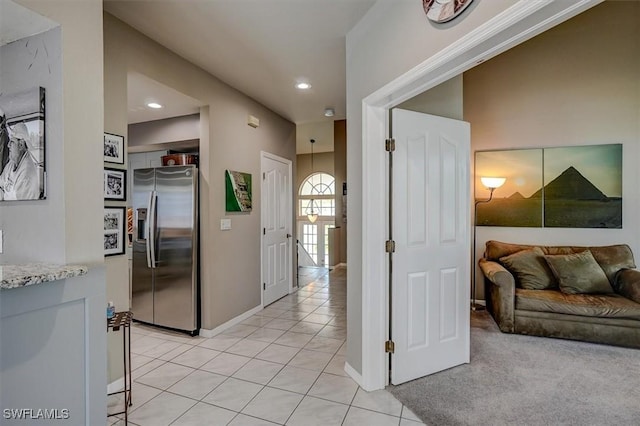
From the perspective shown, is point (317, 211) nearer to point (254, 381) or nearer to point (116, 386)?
point (254, 381)

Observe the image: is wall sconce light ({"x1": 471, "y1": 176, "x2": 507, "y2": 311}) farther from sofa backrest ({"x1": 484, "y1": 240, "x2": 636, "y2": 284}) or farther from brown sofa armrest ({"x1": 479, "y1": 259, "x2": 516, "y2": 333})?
brown sofa armrest ({"x1": 479, "y1": 259, "x2": 516, "y2": 333})

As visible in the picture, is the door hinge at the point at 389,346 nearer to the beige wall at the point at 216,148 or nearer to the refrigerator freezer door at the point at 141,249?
the beige wall at the point at 216,148

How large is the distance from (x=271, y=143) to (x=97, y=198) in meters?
2.97

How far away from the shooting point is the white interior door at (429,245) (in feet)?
7.39

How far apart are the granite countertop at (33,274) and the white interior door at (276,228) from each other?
2.87 meters

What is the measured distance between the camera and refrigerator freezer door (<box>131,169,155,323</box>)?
3.43 meters

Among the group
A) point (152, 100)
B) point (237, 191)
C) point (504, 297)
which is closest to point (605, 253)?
point (504, 297)

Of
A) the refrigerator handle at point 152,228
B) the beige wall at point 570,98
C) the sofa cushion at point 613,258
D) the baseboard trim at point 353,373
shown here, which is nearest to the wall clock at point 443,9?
the baseboard trim at point 353,373

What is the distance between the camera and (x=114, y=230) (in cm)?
227

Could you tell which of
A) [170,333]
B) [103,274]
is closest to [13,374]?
[103,274]

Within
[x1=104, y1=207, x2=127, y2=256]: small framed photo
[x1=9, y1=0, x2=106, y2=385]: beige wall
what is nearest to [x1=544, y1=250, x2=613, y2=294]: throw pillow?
[x1=9, y1=0, x2=106, y2=385]: beige wall

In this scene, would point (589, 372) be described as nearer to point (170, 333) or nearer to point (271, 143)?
point (170, 333)

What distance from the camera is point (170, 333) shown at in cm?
335

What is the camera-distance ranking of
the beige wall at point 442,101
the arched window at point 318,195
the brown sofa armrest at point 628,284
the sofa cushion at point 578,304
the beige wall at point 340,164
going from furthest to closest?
the arched window at point 318,195
the beige wall at point 340,164
the brown sofa armrest at point 628,284
the sofa cushion at point 578,304
the beige wall at point 442,101
